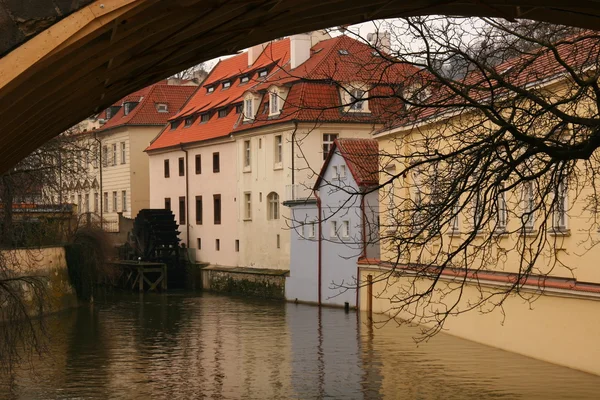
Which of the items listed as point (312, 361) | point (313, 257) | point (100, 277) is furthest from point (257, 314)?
point (312, 361)

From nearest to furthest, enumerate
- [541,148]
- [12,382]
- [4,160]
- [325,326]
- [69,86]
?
[69,86] < [4,160] < [541,148] < [12,382] < [325,326]

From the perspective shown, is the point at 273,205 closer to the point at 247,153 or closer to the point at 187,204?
the point at 247,153

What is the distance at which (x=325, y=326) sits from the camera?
1156 inches

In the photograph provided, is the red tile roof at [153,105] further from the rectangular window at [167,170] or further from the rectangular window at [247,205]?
the rectangular window at [247,205]

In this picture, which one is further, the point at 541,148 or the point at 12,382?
the point at 12,382

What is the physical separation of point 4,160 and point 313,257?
29450 millimetres

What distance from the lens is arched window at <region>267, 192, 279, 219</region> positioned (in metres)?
42.2

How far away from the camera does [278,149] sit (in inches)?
1671

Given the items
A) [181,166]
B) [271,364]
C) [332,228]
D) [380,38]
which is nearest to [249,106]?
[181,166]

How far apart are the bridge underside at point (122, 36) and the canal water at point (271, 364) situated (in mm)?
11213

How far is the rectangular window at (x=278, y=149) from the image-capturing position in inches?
1656

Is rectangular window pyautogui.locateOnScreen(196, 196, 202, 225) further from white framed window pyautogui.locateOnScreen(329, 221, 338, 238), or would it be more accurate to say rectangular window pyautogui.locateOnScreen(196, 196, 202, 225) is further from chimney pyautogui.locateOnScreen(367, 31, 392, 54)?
chimney pyautogui.locateOnScreen(367, 31, 392, 54)

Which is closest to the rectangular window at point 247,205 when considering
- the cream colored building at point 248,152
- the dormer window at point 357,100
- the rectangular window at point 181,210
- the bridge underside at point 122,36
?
the cream colored building at point 248,152

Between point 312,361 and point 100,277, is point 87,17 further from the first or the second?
point 100,277
